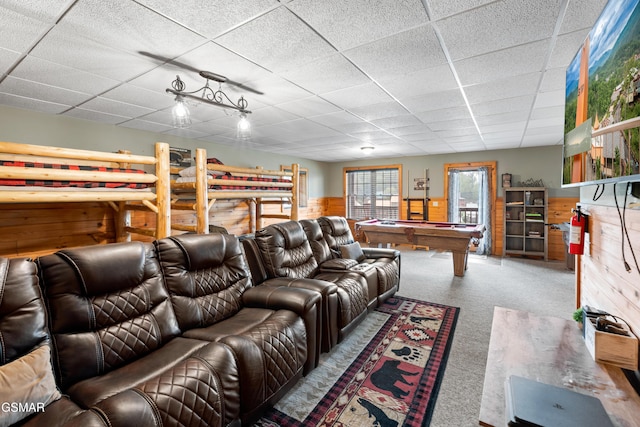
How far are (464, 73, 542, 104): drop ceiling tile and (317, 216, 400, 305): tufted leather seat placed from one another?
6.78ft

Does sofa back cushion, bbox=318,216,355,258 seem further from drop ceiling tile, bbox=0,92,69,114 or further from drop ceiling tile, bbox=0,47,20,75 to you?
drop ceiling tile, bbox=0,92,69,114

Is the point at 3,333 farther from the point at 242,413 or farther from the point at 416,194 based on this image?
the point at 416,194

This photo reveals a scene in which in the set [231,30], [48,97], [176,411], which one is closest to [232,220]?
[48,97]

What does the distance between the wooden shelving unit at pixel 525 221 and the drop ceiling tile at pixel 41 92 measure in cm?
740

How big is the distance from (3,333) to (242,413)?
1158 mm

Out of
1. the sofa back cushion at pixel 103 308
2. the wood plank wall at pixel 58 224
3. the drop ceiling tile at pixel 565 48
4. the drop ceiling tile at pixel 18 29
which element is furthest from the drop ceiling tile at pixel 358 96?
the wood plank wall at pixel 58 224

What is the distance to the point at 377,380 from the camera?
2180 millimetres

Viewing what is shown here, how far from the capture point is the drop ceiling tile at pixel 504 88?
2.59 m

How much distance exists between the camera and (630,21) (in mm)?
985

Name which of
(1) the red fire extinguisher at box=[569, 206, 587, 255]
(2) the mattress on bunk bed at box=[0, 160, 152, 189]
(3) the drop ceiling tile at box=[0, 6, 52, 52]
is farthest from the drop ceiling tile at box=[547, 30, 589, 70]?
(2) the mattress on bunk bed at box=[0, 160, 152, 189]

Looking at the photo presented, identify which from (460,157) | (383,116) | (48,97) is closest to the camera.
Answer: (48,97)

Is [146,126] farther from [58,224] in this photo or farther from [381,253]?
[381,253]

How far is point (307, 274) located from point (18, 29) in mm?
2834

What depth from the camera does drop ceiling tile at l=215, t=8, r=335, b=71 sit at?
1.74m
